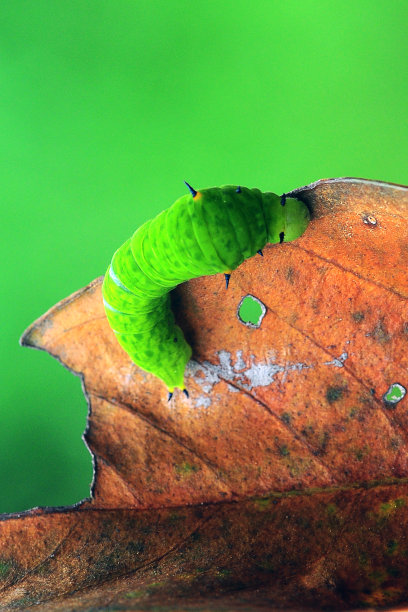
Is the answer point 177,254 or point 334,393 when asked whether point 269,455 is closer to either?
point 334,393

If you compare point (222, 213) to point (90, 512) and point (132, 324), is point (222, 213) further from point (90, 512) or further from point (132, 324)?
point (90, 512)

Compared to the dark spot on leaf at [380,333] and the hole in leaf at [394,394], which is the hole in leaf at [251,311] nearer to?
the dark spot on leaf at [380,333]

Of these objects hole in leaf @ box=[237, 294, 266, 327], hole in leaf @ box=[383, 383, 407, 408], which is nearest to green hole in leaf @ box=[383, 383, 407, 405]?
hole in leaf @ box=[383, 383, 407, 408]

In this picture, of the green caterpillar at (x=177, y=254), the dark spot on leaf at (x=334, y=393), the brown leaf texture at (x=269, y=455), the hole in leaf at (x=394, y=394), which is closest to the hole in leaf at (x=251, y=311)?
the brown leaf texture at (x=269, y=455)

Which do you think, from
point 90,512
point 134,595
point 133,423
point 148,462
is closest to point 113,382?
point 133,423

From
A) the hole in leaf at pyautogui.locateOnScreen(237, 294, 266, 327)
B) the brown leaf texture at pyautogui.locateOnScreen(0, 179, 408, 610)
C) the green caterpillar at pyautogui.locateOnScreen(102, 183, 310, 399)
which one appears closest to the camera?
the brown leaf texture at pyautogui.locateOnScreen(0, 179, 408, 610)

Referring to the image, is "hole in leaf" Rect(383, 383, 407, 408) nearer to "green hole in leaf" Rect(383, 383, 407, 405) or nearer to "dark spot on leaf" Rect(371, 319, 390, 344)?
"green hole in leaf" Rect(383, 383, 407, 405)

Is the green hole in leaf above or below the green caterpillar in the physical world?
below
